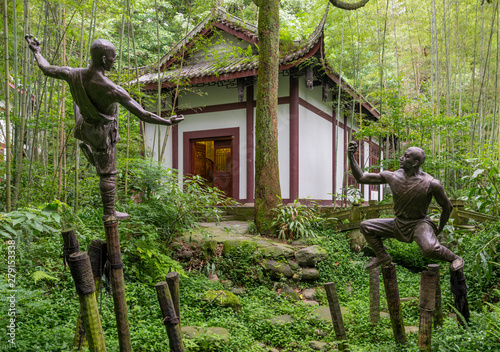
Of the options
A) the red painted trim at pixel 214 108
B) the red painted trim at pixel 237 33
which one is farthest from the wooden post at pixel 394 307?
the red painted trim at pixel 237 33

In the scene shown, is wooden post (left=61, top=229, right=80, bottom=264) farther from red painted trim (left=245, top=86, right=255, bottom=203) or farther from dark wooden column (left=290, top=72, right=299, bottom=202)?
red painted trim (left=245, top=86, right=255, bottom=203)

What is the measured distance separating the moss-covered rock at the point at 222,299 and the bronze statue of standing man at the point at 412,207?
5.38 feet

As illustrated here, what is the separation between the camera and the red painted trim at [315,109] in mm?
9844

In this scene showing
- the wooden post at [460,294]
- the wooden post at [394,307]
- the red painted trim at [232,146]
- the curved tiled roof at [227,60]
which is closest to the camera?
the wooden post at [394,307]

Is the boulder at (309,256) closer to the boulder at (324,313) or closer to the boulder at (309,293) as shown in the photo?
the boulder at (309,293)

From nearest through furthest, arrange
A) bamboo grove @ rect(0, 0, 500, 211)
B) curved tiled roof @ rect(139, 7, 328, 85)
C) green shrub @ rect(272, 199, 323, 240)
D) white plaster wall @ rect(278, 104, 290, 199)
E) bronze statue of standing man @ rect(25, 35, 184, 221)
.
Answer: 1. bronze statue of standing man @ rect(25, 35, 184, 221)
2. bamboo grove @ rect(0, 0, 500, 211)
3. green shrub @ rect(272, 199, 323, 240)
4. curved tiled roof @ rect(139, 7, 328, 85)
5. white plaster wall @ rect(278, 104, 290, 199)

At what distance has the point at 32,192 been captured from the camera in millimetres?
5043

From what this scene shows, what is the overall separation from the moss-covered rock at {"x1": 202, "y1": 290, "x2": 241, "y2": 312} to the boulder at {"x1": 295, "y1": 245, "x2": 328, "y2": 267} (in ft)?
5.56

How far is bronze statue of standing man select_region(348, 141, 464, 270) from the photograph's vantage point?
135 inches

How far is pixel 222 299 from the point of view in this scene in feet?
13.9

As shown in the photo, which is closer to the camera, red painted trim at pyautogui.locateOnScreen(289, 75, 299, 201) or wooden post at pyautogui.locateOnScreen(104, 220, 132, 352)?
wooden post at pyautogui.locateOnScreen(104, 220, 132, 352)

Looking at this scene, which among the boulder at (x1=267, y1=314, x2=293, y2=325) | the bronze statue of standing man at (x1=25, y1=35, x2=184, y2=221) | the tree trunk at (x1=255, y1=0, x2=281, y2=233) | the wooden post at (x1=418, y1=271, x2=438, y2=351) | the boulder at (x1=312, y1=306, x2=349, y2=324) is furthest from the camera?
the tree trunk at (x1=255, y1=0, x2=281, y2=233)

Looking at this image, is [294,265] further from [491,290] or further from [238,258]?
[491,290]

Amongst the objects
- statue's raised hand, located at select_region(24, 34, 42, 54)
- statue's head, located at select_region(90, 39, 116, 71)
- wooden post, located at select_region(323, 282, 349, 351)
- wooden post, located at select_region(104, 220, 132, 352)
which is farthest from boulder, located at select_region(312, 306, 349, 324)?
statue's raised hand, located at select_region(24, 34, 42, 54)
